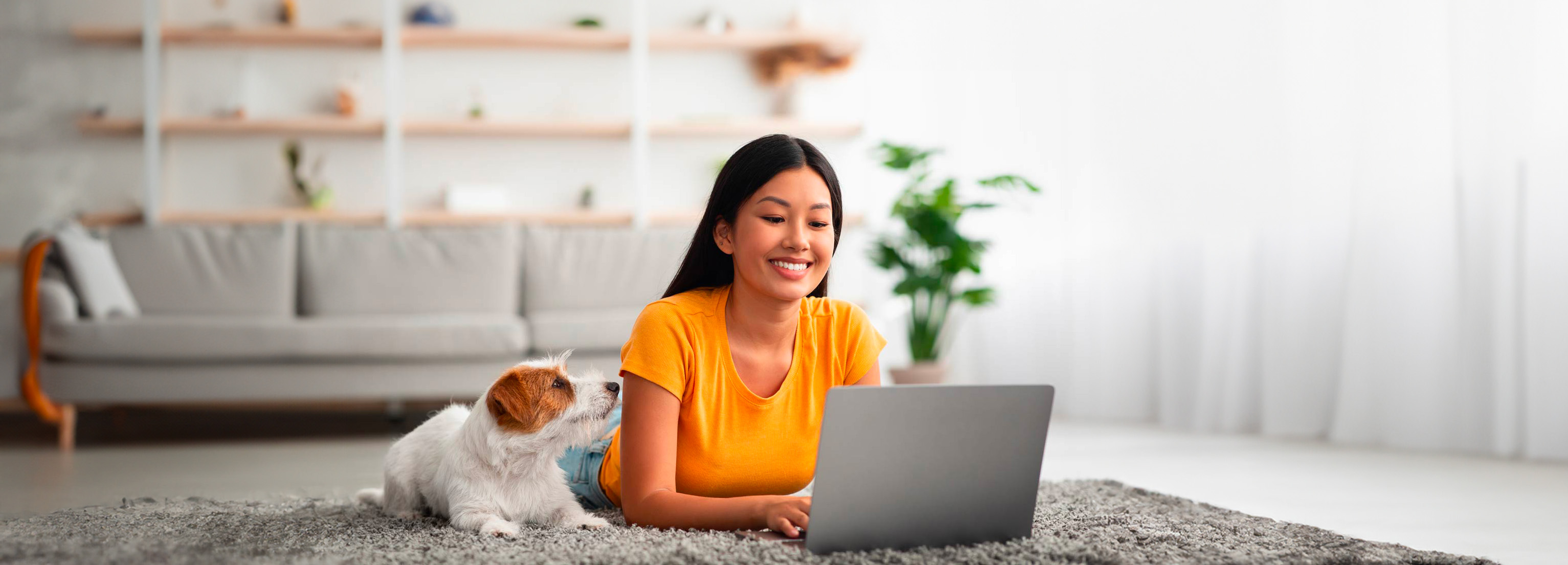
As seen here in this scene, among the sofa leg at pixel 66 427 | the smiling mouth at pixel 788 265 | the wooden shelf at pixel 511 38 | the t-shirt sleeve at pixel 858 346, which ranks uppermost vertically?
the wooden shelf at pixel 511 38

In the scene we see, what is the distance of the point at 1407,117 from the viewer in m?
3.07

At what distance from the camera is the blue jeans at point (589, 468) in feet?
5.88

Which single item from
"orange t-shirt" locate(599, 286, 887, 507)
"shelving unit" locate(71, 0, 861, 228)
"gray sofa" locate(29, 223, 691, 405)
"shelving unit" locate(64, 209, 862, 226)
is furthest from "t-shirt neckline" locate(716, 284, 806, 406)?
"shelving unit" locate(71, 0, 861, 228)

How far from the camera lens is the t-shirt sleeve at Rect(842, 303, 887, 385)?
1.58 m

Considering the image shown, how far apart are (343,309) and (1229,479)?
316 centimetres

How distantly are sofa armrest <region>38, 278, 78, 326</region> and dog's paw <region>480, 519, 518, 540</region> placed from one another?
2566mm

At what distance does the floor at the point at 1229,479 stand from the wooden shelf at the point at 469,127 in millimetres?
1828

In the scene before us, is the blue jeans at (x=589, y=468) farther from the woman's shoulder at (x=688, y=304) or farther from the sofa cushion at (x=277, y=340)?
the sofa cushion at (x=277, y=340)

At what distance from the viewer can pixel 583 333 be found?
354cm

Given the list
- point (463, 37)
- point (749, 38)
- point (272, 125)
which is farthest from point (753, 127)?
point (272, 125)

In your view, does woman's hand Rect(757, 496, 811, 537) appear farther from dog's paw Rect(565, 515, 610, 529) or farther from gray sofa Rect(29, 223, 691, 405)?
gray sofa Rect(29, 223, 691, 405)

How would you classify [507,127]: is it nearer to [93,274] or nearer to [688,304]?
[93,274]

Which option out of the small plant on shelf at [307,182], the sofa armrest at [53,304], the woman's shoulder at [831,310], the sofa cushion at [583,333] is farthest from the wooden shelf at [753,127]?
the woman's shoulder at [831,310]

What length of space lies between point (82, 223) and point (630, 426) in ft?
14.6
